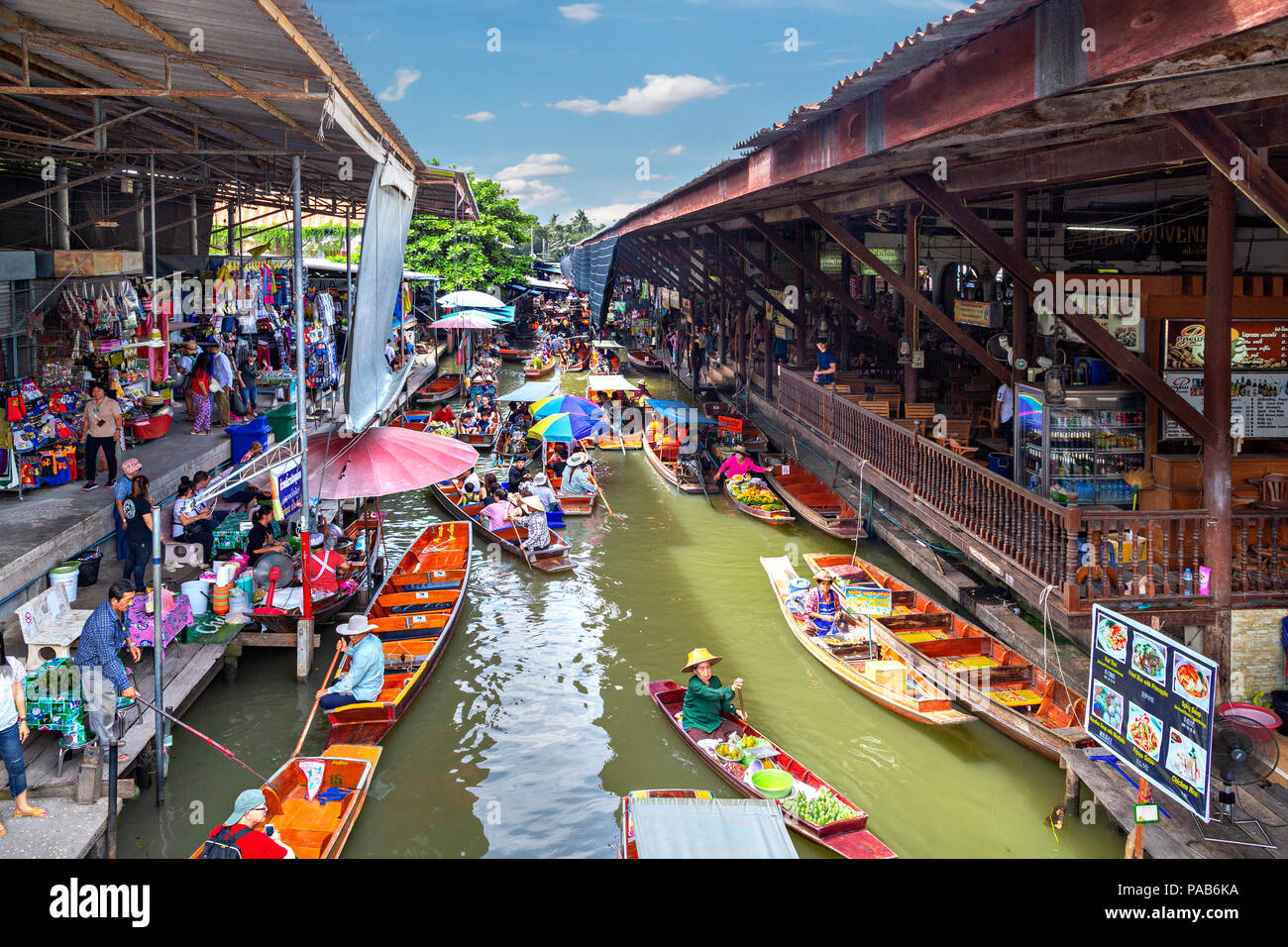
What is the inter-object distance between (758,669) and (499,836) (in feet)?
13.4

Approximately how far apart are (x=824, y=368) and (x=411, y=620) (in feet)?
29.2

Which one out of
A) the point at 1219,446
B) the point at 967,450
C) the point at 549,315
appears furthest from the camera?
the point at 549,315

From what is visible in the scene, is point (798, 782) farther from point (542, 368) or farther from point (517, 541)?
point (542, 368)

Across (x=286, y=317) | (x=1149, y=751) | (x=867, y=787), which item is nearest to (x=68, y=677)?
(x=867, y=787)

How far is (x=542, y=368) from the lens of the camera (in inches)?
1373

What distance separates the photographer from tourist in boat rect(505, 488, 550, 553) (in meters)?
14.7

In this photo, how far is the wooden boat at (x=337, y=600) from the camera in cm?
1028

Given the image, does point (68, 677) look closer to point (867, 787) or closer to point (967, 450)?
point (867, 787)

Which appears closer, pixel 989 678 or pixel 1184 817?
pixel 1184 817

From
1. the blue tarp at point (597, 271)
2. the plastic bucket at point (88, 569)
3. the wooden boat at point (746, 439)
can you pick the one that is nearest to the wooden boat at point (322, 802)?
the plastic bucket at point (88, 569)

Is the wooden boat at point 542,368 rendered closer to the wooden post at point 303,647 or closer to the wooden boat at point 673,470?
the wooden boat at point 673,470

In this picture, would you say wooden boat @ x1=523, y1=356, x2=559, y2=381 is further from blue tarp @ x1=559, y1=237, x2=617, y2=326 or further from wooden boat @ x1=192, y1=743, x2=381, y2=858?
wooden boat @ x1=192, y1=743, x2=381, y2=858

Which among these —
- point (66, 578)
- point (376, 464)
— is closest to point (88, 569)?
point (66, 578)

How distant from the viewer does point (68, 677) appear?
290 inches
